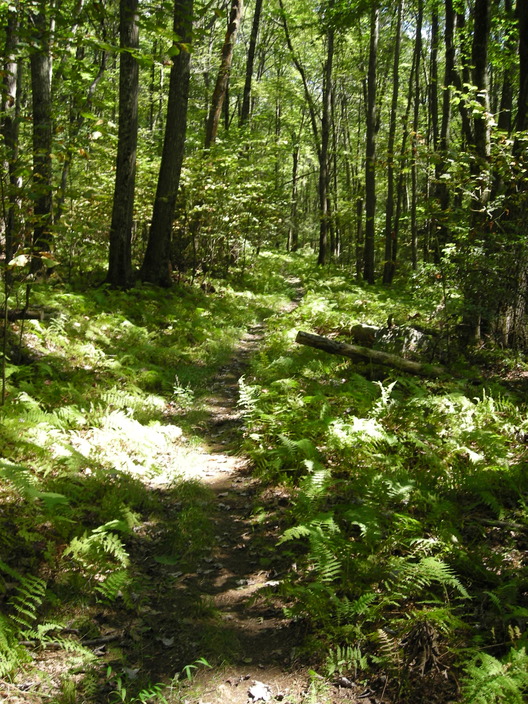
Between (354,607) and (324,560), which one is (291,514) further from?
(354,607)

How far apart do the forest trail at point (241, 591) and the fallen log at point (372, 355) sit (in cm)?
279

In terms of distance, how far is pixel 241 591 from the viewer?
13.2 ft

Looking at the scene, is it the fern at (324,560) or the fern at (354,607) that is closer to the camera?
the fern at (354,607)

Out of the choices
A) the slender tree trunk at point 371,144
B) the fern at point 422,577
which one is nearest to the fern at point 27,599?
the fern at point 422,577

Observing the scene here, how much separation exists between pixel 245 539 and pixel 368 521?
4.27 feet

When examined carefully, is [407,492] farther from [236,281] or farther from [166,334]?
[236,281]

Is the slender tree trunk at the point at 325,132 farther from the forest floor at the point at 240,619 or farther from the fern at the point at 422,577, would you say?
the fern at the point at 422,577

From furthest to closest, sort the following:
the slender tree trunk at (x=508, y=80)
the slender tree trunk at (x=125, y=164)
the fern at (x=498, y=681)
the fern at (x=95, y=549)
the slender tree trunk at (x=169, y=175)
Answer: the slender tree trunk at (x=508, y=80)
the slender tree trunk at (x=169, y=175)
the slender tree trunk at (x=125, y=164)
the fern at (x=95, y=549)
the fern at (x=498, y=681)

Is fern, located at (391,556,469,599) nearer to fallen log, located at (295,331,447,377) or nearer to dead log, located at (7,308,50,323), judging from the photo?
fallen log, located at (295,331,447,377)

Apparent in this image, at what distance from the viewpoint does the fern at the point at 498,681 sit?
2598 mm

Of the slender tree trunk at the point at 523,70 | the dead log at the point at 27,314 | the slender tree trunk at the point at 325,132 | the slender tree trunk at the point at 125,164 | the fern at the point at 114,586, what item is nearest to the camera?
the fern at the point at 114,586

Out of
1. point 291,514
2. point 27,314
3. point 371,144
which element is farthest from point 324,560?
point 371,144

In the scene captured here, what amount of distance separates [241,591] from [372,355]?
17.4 ft

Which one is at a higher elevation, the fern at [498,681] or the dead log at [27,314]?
the dead log at [27,314]
